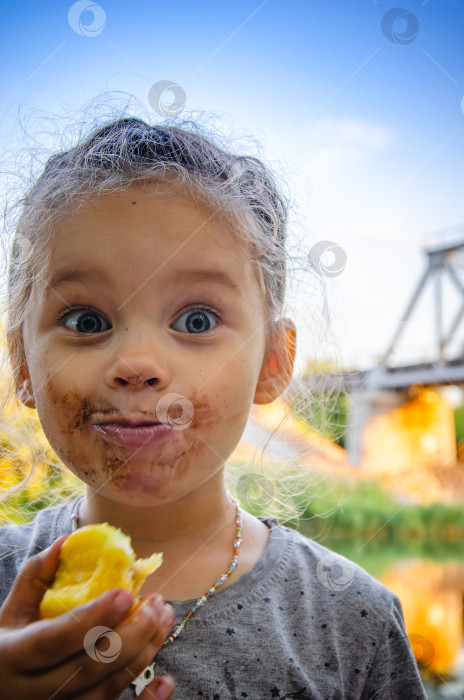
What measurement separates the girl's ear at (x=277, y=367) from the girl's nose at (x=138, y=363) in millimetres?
356

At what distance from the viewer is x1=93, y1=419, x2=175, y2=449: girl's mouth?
2.79ft

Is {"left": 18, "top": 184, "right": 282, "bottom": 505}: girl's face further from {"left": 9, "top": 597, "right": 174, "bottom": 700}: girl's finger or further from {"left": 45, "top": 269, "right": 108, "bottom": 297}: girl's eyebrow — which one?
{"left": 9, "top": 597, "right": 174, "bottom": 700}: girl's finger

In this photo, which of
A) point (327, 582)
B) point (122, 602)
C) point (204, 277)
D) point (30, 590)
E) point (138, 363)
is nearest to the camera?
point (122, 602)

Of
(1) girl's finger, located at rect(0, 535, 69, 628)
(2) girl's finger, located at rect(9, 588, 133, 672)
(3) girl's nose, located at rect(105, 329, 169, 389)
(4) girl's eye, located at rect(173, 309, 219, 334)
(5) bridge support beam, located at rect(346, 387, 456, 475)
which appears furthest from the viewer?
(5) bridge support beam, located at rect(346, 387, 456, 475)

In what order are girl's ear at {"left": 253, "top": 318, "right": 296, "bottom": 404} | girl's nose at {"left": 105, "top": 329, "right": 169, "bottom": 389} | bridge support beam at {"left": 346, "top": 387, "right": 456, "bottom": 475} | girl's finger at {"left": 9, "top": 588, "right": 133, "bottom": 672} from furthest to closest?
bridge support beam at {"left": 346, "top": 387, "right": 456, "bottom": 475}, girl's ear at {"left": 253, "top": 318, "right": 296, "bottom": 404}, girl's nose at {"left": 105, "top": 329, "right": 169, "bottom": 389}, girl's finger at {"left": 9, "top": 588, "right": 133, "bottom": 672}

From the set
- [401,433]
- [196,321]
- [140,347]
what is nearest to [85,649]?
[140,347]

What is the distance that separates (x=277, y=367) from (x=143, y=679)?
593 mm

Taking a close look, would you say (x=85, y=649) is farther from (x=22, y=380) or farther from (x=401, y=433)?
(x=401, y=433)

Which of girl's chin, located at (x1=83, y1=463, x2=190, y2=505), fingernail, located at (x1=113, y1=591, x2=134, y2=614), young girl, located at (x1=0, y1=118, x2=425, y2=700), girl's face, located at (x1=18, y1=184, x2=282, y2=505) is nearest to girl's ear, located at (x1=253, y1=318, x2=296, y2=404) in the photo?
young girl, located at (x1=0, y1=118, x2=425, y2=700)

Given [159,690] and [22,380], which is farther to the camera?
[22,380]

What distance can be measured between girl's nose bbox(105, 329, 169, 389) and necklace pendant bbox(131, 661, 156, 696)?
17.4 inches

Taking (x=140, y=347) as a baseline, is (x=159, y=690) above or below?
below

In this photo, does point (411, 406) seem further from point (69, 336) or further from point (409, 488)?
point (69, 336)

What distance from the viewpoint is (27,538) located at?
1.16 meters
